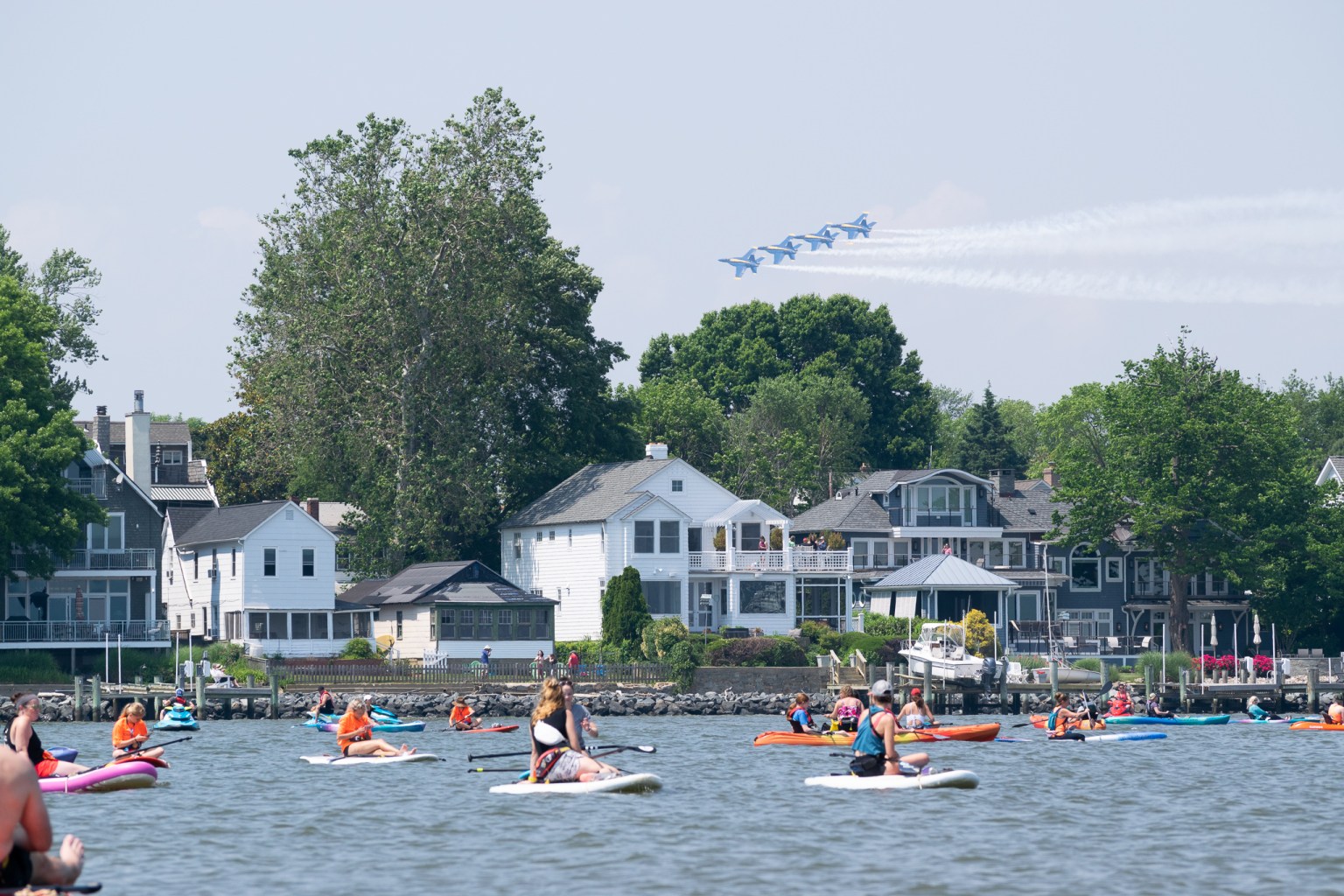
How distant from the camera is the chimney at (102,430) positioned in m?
92.4

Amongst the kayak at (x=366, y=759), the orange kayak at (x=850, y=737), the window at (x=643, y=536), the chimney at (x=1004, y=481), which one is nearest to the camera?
the kayak at (x=366, y=759)

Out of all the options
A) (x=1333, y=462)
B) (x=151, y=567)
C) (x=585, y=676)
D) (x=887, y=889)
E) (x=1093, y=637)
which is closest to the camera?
(x=887, y=889)

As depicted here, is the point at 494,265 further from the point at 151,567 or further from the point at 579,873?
the point at 579,873

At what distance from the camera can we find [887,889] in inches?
912

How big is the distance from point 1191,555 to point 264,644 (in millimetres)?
40686

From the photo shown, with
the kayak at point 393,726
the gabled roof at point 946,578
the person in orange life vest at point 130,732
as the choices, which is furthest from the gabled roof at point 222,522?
the person in orange life vest at point 130,732

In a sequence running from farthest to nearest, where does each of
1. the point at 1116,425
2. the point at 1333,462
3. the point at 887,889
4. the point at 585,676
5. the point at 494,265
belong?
the point at 1333,462, the point at 1116,425, the point at 494,265, the point at 585,676, the point at 887,889

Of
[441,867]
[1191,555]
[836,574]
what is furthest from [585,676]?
[441,867]

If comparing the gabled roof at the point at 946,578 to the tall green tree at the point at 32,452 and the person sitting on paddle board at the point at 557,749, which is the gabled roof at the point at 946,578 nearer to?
the tall green tree at the point at 32,452

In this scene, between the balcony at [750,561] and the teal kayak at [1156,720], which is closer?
the teal kayak at [1156,720]

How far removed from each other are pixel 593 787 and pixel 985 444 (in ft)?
319

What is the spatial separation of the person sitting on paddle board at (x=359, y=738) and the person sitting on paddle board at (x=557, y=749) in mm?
9890

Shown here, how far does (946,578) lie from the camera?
86.5m

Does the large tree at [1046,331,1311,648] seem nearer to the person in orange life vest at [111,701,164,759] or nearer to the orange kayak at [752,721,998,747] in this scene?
→ the orange kayak at [752,721,998,747]
